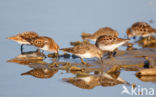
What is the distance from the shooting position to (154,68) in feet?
45.6

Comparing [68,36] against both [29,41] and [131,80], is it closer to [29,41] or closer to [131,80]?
[29,41]

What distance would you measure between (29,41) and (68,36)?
2.51m

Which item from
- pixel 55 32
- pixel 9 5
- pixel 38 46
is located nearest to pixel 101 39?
pixel 38 46

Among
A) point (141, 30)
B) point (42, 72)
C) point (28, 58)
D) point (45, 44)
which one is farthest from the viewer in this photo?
point (141, 30)

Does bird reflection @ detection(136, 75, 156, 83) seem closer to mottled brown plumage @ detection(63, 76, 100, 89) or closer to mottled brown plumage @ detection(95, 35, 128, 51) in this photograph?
mottled brown plumage @ detection(63, 76, 100, 89)

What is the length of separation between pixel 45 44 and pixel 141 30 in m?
5.41

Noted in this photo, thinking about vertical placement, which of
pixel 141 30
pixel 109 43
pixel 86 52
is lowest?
pixel 86 52

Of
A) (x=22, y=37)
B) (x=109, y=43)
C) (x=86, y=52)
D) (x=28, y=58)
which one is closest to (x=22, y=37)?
(x=22, y=37)

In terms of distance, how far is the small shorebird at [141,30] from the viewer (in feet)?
65.9

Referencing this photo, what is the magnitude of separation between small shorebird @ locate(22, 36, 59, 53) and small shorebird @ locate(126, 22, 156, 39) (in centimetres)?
465

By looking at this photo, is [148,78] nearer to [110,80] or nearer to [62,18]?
[110,80]

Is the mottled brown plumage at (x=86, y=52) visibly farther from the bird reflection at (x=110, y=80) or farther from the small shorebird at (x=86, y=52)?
the bird reflection at (x=110, y=80)

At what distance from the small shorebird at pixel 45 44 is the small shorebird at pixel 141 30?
465cm

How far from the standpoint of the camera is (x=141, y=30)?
20344mm
